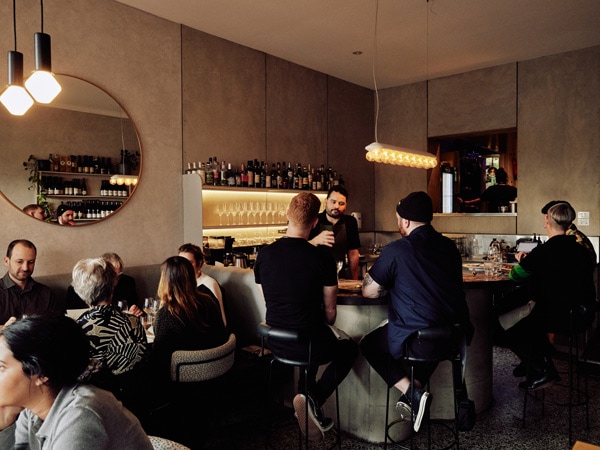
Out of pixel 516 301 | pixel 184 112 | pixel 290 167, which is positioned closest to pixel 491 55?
pixel 290 167

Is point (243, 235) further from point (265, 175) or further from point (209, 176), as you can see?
point (209, 176)

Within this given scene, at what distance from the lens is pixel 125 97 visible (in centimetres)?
477

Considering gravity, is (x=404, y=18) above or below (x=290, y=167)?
above

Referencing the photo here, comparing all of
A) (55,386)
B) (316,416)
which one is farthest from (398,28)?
(55,386)

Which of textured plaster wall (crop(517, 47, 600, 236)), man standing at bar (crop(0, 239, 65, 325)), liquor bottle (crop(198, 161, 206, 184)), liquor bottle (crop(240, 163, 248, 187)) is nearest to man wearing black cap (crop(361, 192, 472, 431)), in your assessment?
man standing at bar (crop(0, 239, 65, 325))

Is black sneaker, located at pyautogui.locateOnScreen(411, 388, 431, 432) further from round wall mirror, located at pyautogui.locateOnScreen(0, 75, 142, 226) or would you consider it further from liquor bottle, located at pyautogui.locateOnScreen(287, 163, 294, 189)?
liquor bottle, located at pyautogui.locateOnScreen(287, 163, 294, 189)

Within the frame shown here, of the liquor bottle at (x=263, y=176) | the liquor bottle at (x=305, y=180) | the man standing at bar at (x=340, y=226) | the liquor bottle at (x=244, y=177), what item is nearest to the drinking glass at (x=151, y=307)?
the man standing at bar at (x=340, y=226)

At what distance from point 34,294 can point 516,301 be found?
408 cm

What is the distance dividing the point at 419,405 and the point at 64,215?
11.2 ft

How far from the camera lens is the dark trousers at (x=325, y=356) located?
279 centimetres

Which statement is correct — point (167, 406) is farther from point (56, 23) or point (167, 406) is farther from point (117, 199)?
point (56, 23)

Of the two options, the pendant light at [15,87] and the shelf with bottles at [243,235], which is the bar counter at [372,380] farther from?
the shelf with bottles at [243,235]

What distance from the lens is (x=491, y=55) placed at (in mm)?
6328

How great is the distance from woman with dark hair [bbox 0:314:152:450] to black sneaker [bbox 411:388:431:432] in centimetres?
184
